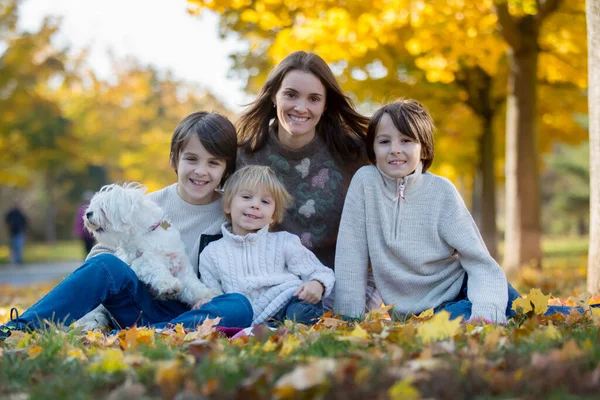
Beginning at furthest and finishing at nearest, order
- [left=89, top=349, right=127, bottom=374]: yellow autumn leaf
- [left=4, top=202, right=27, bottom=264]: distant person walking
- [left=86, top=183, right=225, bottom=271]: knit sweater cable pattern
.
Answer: [left=4, top=202, right=27, bottom=264]: distant person walking → [left=86, top=183, right=225, bottom=271]: knit sweater cable pattern → [left=89, top=349, right=127, bottom=374]: yellow autumn leaf

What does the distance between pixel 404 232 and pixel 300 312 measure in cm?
80

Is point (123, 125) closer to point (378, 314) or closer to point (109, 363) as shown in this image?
point (378, 314)

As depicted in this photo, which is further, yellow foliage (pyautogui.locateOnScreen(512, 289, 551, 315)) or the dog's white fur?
the dog's white fur

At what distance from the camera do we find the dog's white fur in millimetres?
3764

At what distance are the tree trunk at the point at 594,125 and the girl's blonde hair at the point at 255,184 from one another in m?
2.18

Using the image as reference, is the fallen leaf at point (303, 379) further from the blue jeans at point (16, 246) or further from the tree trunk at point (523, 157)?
the blue jeans at point (16, 246)

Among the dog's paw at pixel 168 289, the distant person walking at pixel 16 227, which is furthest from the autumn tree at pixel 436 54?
the distant person walking at pixel 16 227

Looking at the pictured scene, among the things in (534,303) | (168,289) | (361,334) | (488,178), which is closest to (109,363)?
(361,334)

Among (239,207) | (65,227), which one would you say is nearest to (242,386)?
(239,207)

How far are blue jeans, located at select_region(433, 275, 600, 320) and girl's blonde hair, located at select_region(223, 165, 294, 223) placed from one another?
3.76ft

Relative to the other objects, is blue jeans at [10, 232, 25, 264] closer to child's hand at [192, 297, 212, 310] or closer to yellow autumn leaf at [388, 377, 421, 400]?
child's hand at [192, 297, 212, 310]

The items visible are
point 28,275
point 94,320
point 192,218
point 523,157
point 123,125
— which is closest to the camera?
point 94,320

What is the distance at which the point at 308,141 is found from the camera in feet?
15.0

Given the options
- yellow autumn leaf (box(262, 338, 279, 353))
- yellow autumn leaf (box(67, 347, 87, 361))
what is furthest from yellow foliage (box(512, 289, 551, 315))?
yellow autumn leaf (box(67, 347, 87, 361))
